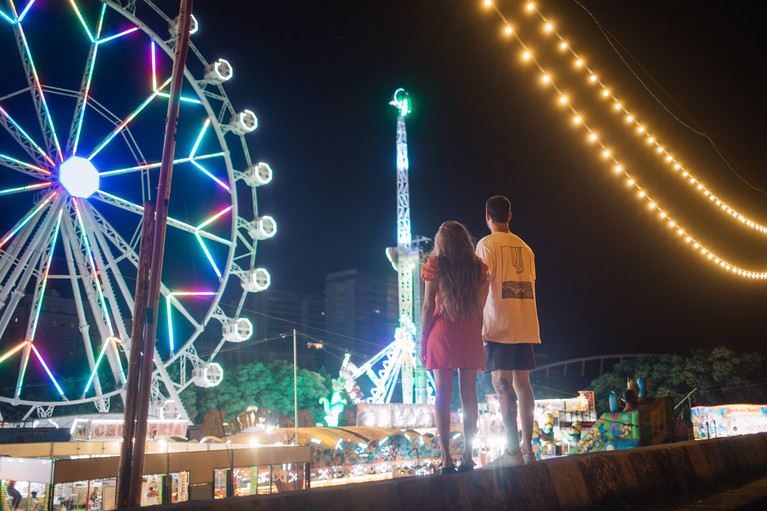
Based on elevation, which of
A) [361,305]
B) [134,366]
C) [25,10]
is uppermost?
[361,305]

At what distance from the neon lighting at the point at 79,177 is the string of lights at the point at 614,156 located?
1338cm

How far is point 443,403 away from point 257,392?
134 ft

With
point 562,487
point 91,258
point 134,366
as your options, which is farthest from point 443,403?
point 91,258

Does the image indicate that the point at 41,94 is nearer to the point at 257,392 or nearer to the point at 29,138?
the point at 29,138

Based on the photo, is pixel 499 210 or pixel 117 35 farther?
pixel 117 35

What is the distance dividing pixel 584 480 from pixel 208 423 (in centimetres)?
2042

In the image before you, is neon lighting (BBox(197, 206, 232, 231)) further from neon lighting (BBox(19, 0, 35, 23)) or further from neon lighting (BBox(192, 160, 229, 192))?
neon lighting (BBox(19, 0, 35, 23))

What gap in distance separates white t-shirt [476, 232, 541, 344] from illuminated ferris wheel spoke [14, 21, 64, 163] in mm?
16661

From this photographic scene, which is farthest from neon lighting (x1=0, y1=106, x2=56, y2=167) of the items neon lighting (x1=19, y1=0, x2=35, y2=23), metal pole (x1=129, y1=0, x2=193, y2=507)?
metal pole (x1=129, y1=0, x2=193, y2=507)

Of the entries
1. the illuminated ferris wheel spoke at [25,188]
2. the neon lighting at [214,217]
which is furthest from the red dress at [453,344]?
the neon lighting at [214,217]

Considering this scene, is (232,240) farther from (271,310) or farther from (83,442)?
(271,310)

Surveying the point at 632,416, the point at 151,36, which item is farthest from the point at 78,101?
the point at 632,416

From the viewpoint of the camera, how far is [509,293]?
13.8 feet

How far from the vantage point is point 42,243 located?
17.5 meters
